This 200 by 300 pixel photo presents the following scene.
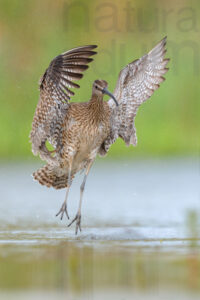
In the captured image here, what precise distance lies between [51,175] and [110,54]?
7.18 metres

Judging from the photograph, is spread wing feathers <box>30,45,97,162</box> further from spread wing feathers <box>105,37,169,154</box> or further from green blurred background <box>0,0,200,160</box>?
green blurred background <box>0,0,200,160</box>

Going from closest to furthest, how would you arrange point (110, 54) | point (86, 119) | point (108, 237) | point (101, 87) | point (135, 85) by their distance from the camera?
point (108, 237)
point (101, 87)
point (86, 119)
point (135, 85)
point (110, 54)

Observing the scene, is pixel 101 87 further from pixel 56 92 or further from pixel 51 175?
pixel 51 175

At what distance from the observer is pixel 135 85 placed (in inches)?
360

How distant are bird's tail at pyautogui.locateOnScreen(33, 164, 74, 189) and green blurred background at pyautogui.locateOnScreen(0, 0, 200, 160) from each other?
512 cm

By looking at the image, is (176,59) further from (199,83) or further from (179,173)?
(179,173)

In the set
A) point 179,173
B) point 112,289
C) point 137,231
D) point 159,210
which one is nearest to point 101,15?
point 179,173

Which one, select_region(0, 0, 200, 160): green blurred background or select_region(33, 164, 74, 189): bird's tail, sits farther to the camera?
select_region(0, 0, 200, 160): green blurred background

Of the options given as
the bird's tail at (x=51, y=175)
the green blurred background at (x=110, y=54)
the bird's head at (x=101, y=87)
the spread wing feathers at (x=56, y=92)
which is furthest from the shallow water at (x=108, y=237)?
the green blurred background at (x=110, y=54)

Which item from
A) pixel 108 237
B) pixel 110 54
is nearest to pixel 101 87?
pixel 108 237

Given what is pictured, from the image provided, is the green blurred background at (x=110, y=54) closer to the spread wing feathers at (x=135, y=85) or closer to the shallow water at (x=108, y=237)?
the shallow water at (x=108, y=237)

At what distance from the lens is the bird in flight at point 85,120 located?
8.78 m

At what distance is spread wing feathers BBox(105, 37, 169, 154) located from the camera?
358 inches

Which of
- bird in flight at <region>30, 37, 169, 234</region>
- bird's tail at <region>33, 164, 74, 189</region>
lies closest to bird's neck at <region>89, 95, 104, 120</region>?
bird in flight at <region>30, 37, 169, 234</region>
